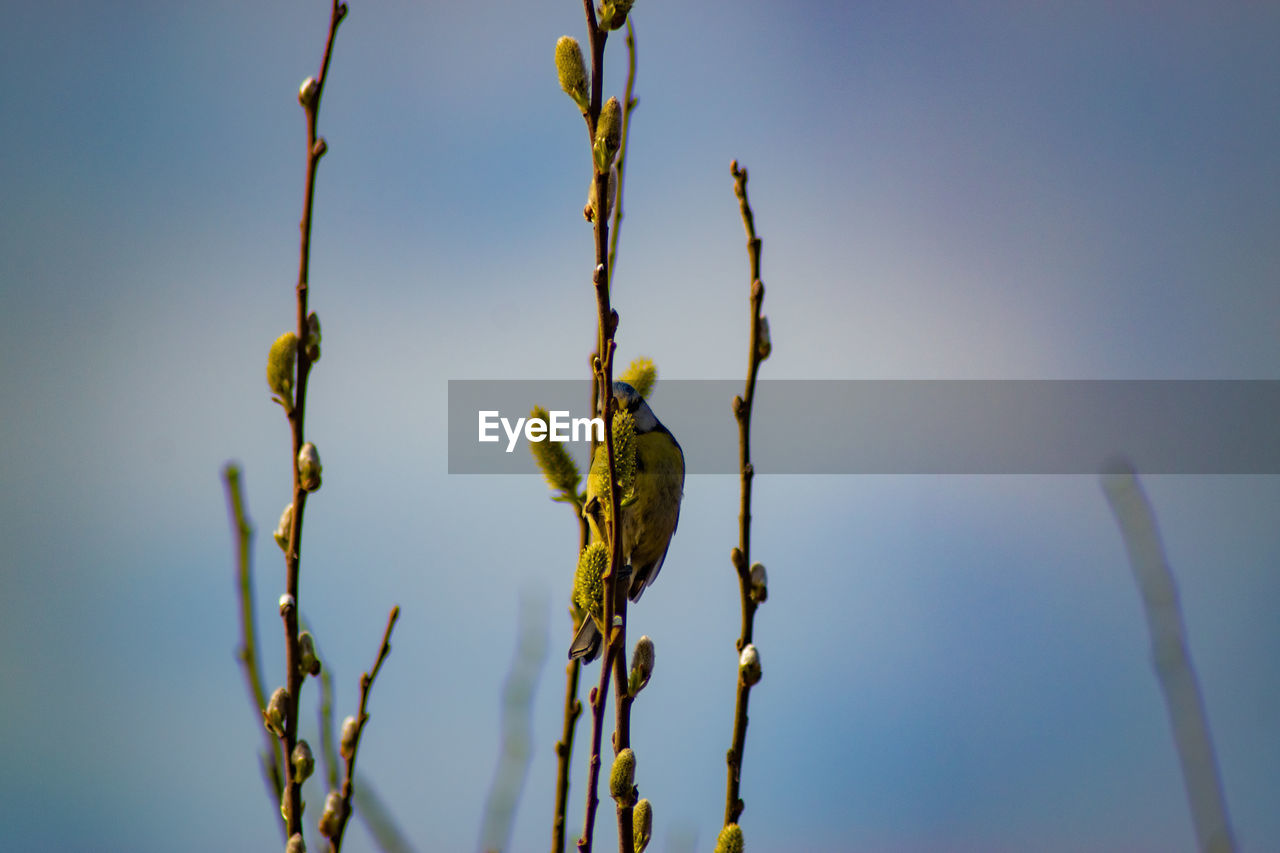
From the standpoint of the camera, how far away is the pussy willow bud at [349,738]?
45.8 inches

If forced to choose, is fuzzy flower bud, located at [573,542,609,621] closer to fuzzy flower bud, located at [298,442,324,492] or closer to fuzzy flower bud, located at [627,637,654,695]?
fuzzy flower bud, located at [627,637,654,695]

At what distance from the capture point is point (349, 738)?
1169mm

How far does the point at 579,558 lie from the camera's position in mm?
1209

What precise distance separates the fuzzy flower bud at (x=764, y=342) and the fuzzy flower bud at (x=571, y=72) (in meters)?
0.35

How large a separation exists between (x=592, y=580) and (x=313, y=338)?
1.38 ft

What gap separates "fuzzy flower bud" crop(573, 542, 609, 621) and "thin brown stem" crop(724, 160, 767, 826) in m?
0.18

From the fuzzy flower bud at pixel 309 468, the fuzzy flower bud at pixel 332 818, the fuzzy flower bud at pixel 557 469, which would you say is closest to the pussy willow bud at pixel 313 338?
the fuzzy flower bud at pixel 309 468

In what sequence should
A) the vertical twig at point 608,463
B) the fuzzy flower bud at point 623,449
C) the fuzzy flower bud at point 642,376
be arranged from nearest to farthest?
the vertical twig at point 608,463, the fuzzy flower bud at point 623,449, the fuzzy flower bud at point 642,376

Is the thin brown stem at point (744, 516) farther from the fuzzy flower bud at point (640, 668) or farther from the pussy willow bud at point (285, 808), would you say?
the pussy willow bud at point (285, 808)

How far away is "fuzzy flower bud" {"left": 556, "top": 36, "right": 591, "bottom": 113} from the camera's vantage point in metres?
1.20

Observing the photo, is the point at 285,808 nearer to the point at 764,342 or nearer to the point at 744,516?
the point at 744,516

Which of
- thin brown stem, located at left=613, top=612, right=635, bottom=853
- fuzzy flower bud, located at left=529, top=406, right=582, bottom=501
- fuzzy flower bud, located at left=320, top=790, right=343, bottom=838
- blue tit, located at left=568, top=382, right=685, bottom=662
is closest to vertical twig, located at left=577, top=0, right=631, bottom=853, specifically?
thin brown stem, located at left=613, top=612, right=635, bottom=853

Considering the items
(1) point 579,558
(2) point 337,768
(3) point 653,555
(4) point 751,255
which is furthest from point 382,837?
(3) point 653,555

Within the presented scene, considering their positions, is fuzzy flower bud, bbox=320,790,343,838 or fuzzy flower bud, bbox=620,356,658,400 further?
fuzzy flower bud, bbox=620,356,658,400
